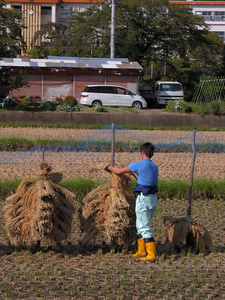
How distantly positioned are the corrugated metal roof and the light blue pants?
2425 centimetres

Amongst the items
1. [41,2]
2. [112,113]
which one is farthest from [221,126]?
[41,2]

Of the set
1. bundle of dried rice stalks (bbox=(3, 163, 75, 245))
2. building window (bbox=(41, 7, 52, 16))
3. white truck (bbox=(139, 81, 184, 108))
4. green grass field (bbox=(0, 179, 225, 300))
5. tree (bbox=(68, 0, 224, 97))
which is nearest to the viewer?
green grass field (bbox=(0, 179, 225, 300))

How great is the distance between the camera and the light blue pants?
6.84 meters

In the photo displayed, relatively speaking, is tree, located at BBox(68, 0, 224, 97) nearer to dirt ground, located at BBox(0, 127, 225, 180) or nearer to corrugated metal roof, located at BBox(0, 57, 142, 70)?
corrugated metal roof, located at BBox(0, 57, 142, 70)

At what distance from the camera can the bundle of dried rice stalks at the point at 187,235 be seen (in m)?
7.26

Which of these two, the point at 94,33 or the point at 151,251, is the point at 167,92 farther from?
the point at 151,251

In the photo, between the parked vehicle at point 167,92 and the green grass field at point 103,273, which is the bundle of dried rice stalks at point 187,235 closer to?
the green grass field at point 103,273

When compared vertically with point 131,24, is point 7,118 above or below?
below

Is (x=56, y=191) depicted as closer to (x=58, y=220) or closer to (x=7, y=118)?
(x=58, y=220)

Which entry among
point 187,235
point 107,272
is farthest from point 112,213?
point 187,235

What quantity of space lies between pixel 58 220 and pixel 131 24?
33560 millimetres

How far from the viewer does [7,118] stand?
23.2 meters

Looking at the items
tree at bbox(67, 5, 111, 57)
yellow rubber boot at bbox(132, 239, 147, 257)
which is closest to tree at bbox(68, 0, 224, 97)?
tree at bbox(67, 5, 111, 57)

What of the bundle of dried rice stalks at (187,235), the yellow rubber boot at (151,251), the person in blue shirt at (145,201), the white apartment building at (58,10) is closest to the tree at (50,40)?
the white apartment building at (58,10)
